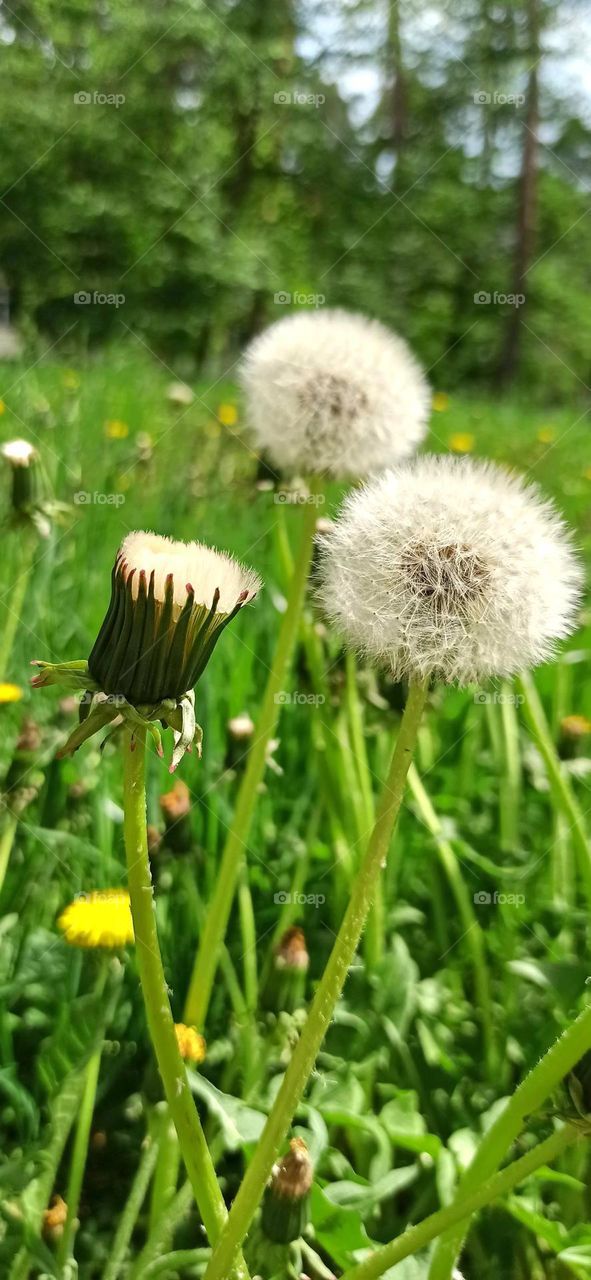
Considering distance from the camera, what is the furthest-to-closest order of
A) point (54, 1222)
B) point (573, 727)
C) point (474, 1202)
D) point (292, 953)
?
point (573, 727), point (292, 953), point (54, 1222), point (474, 1202)

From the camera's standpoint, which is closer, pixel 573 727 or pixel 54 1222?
pixel 54 1222

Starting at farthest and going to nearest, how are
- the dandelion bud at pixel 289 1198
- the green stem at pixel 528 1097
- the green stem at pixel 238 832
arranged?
1. the green stem at pixel 238 832
2. the dandelion bud at pixel 289 1198
3. the green stem at pixel 528 1097

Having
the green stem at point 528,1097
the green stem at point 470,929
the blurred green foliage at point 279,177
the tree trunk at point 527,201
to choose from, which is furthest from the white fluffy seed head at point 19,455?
the tree trunk at point 527,201

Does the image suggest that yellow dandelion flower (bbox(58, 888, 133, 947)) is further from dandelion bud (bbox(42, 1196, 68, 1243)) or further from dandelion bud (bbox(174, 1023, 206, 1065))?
dandelion bud (bbox(42, 1196, 68, 1243))

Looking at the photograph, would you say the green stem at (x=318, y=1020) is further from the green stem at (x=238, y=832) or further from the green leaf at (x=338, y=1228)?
the green stem at (x=238, y=832)

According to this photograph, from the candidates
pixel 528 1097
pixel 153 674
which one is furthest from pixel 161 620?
pixel 528 1097

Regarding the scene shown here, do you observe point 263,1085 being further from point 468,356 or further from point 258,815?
point 468,356

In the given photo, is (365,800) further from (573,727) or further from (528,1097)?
(528,1097)
